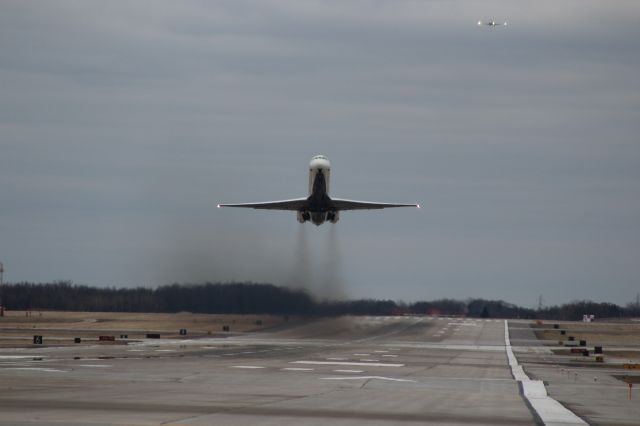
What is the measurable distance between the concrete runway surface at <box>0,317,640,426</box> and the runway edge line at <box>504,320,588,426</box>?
0.31 m

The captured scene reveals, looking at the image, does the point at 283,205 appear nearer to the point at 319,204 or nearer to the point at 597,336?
the point at 319,204

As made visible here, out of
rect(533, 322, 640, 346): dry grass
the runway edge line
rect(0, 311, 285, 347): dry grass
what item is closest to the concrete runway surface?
the runway edge line

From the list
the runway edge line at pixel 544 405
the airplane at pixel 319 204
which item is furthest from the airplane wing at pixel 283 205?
the runway edge line at pixel 544 405

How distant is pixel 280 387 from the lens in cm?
4553

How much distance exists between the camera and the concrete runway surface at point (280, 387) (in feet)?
109

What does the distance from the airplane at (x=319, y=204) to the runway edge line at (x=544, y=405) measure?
1632 inches

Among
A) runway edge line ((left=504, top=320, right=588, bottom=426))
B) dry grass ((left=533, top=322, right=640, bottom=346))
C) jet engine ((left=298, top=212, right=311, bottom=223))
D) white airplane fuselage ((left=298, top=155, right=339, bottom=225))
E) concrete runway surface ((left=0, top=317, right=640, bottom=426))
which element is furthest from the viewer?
dry grass ((left=533, top=322, right=640, bottom=346))

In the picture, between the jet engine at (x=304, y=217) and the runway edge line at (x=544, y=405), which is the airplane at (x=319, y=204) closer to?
the jet engine at (x=304, y=217)

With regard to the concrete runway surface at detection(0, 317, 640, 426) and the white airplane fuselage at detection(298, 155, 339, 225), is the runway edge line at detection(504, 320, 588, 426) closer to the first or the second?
the concrete runway surface at detection(0, 317, 640, 426)

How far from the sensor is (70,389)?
41281 millimetres

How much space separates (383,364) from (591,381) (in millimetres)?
13824

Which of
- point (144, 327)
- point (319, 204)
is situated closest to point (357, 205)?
point (319, 204)

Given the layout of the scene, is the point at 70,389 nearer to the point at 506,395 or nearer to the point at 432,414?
the point at 432,414

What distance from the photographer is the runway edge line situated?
3422 centimetres
